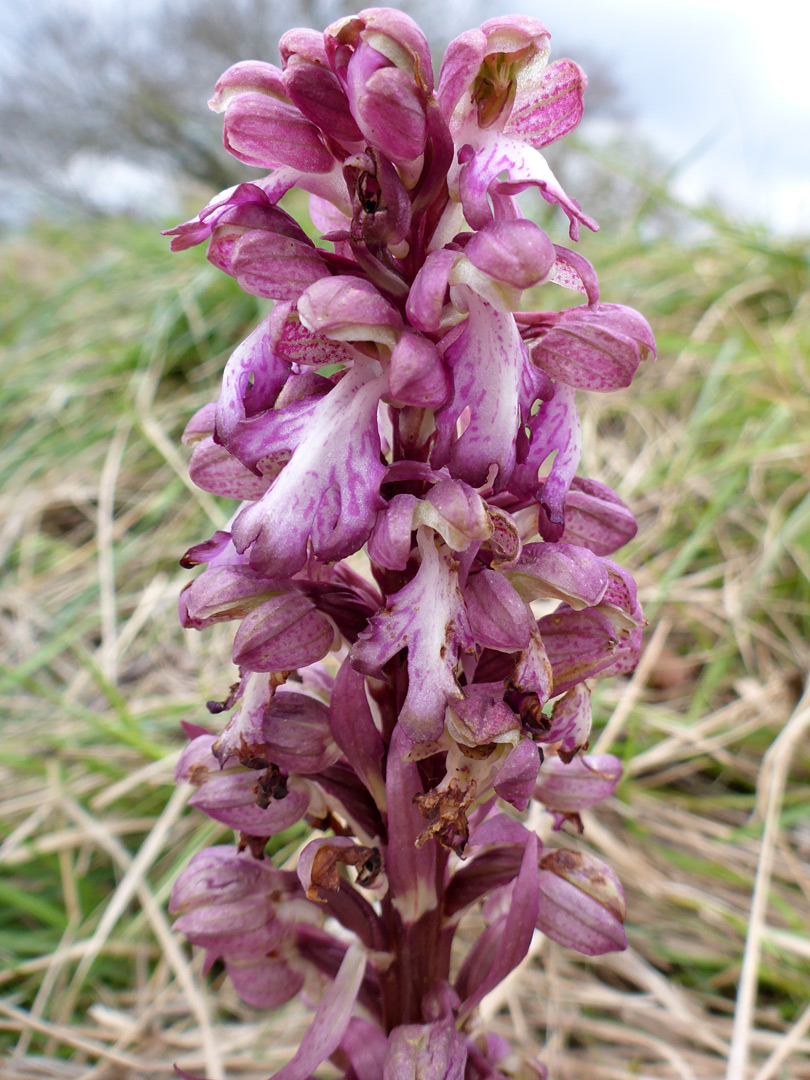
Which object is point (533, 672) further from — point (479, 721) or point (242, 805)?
point (242, 805)

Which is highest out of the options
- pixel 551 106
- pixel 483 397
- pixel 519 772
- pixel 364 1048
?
pixel 551 106

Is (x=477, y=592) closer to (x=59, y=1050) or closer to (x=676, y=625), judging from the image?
(x=59, y=1050)

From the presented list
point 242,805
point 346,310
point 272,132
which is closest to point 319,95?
point 272,132

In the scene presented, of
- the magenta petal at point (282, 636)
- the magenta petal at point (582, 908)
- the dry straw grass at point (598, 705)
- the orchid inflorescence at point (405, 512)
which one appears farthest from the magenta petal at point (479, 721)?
the dry straw grass at point (598, 705)

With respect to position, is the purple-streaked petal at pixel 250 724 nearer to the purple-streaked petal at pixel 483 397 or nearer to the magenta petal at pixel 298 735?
the magenta petal at pixel 298 735

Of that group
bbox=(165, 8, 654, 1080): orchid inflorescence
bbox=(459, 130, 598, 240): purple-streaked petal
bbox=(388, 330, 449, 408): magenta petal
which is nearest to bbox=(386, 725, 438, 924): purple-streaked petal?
bbox=(165, 8, 654, 1080): orchid inflorescence

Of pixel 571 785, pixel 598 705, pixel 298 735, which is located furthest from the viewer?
pixel 598 705
